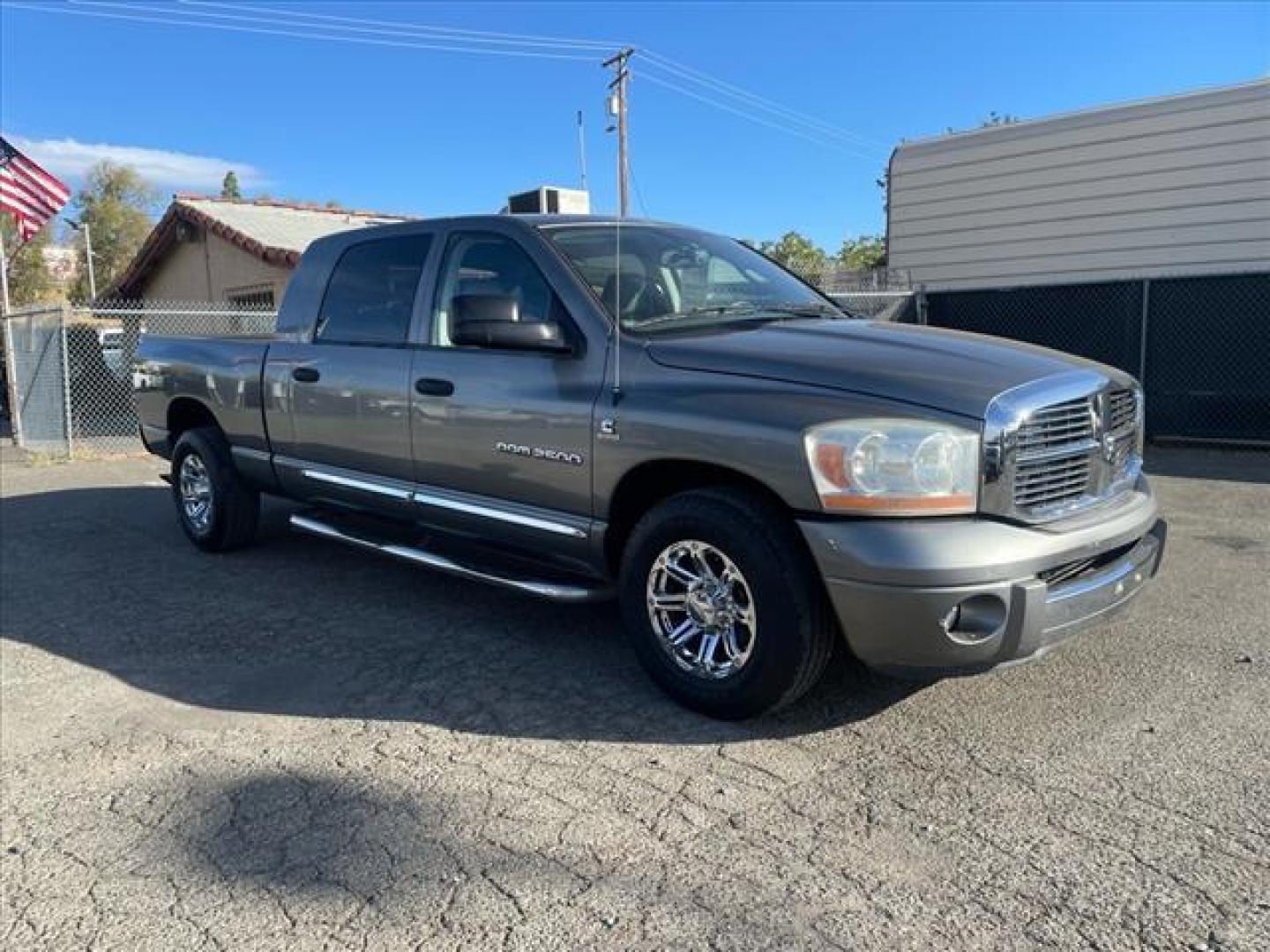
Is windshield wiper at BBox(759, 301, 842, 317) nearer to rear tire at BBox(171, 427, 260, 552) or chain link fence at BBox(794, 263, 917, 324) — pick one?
rear tire at BBox(171, 427, 260, 552)

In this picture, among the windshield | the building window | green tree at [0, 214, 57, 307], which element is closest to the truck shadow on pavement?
the windshield

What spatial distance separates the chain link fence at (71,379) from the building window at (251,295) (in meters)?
1.07

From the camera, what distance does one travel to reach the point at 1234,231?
1016 cm

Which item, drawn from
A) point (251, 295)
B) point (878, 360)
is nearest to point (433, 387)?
point (878, 360)

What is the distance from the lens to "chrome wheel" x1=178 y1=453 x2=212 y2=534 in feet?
21.6

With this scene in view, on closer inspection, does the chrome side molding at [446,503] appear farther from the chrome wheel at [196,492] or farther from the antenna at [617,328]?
the chrome wheel at [196,492]

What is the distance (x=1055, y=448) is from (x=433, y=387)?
8.91 ft

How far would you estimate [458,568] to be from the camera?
456 cm

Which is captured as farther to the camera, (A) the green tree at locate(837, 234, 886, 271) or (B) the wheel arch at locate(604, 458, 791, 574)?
(A) the green tree at locate(837, 234, 886, 271)

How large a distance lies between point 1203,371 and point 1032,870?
28.1ft

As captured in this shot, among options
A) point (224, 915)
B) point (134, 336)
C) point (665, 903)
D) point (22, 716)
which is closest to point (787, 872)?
point (665, 903)

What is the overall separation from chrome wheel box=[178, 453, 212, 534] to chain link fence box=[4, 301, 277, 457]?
3.48 metres

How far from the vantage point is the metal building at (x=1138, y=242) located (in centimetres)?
967

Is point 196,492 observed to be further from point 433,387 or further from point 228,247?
point 228,247
